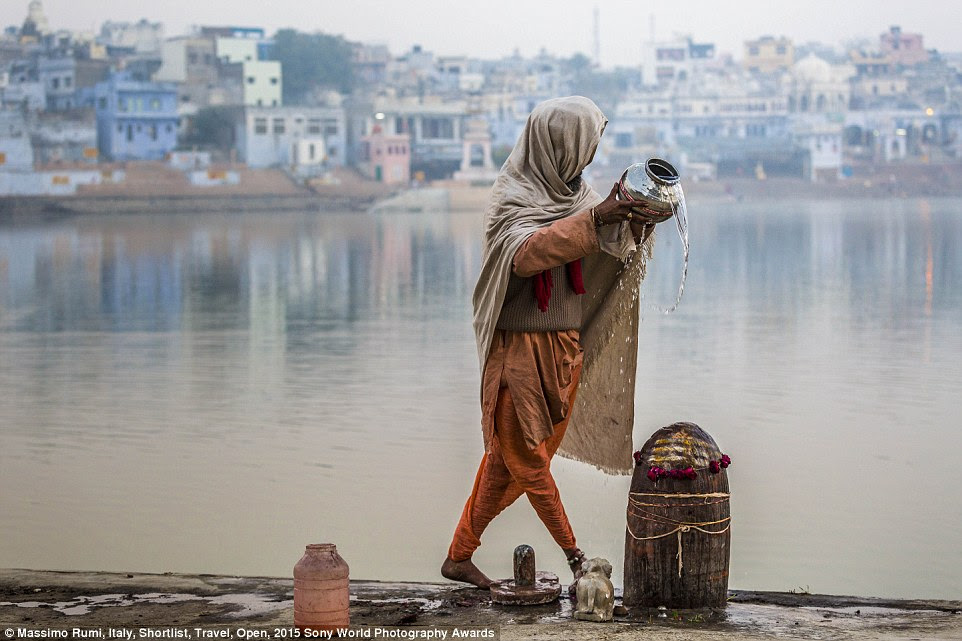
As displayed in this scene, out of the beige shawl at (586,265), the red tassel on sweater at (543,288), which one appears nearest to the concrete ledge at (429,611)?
the beige shawl at (586,265)

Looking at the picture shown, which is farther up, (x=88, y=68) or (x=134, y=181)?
(x=88, y=68)

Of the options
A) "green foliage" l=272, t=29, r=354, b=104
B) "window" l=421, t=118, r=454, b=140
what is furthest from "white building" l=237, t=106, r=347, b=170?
"green foliage" l=272, t=29, r=354, b=104

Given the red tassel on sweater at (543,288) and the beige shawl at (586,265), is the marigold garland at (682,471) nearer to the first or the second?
the beige shawl at (586,265)

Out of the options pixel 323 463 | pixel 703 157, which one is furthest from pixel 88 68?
pixel 323 463

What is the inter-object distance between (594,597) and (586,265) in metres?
0.73

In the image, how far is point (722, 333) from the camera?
11.7 meters

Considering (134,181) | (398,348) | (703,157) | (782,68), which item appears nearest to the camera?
(398,348)

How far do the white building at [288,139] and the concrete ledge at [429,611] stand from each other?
55199 millimetres

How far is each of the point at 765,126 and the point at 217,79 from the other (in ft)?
108

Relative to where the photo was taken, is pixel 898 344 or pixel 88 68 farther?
pixel 88 68

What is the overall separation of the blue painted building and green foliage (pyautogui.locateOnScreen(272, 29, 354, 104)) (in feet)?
55.1

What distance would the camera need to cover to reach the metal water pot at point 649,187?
2879 millimetres

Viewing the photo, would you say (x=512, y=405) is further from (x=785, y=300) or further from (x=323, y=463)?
(x=785, y=300)

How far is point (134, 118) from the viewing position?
55.2 m
